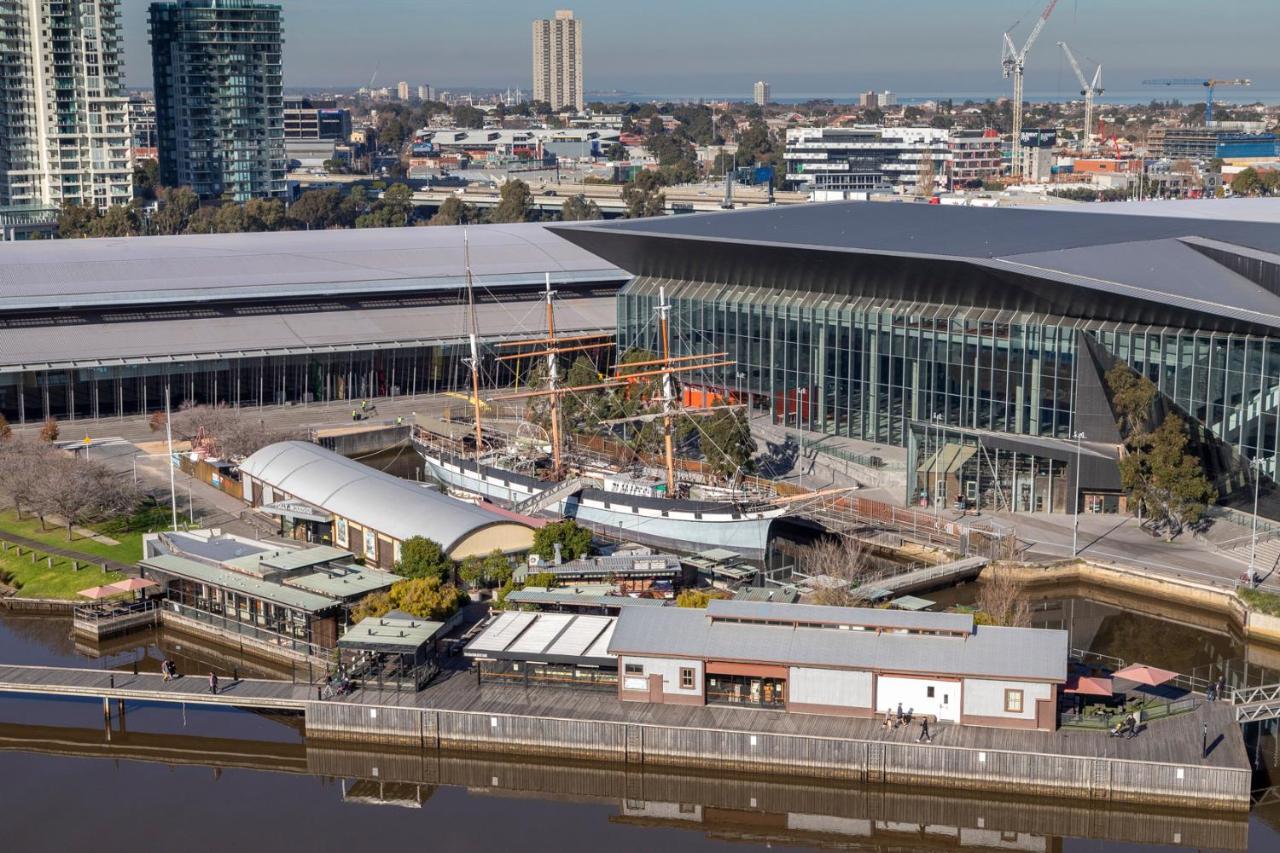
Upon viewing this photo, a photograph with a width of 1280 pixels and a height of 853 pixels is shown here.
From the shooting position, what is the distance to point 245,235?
303 ft

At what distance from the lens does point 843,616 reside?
129 feet

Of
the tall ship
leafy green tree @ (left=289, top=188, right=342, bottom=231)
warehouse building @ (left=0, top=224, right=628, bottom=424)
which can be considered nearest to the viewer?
the tall ship

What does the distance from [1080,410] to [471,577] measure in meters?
22.8

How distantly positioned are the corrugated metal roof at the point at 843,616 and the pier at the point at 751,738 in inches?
92.2

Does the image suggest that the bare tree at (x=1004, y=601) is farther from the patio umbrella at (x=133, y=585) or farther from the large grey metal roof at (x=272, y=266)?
the large grey metal roof at (x=272, y=266)

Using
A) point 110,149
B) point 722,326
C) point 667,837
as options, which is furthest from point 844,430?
point 110,149

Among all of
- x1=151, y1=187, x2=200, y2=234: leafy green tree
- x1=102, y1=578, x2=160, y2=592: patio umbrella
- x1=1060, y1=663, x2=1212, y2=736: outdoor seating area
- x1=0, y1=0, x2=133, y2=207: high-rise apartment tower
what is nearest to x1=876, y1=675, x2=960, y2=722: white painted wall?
x1=1060, y1=663, x2=1212, y2=736: outdoor seating area

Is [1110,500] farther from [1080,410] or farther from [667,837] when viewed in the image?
[667,837]

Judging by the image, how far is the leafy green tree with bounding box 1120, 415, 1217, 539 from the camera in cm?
5203

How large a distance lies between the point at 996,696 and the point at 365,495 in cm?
2438

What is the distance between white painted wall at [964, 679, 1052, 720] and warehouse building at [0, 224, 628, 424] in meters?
45.5

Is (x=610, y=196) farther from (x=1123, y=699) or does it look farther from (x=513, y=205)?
(x=1123, y=699)

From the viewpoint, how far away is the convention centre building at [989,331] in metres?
54.2

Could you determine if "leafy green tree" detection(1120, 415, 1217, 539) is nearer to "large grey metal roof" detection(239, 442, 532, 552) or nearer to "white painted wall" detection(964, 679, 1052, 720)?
"white painted wall" detection(964, 679, 1052, 720)
